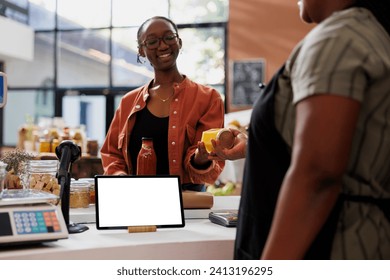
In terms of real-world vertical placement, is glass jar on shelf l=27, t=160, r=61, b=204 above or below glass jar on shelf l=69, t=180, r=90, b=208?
above

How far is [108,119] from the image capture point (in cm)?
1008

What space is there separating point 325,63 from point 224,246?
723mm

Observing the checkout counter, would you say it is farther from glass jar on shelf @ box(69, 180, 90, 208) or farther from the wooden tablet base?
glass jar on shelf @ box(69, 180, 90, 208)

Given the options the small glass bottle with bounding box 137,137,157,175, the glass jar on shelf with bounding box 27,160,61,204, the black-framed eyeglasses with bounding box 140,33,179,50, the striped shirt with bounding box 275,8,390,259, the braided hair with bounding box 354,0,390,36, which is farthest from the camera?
the black-framed eyeglasses with bounding box 140,33,179,50

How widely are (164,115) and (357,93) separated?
1651 mm

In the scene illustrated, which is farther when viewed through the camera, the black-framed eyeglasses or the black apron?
the black-framed eyeglasses

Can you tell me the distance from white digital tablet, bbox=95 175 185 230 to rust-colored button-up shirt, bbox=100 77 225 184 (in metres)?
0.72

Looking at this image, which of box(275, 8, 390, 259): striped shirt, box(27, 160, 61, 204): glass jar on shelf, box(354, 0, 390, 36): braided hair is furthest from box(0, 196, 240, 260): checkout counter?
box(354, 0, 390, 36): braided hair

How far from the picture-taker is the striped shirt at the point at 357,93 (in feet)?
3.28

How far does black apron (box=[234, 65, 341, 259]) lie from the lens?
3.61 feet

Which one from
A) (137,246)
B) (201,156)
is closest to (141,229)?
(137,246)

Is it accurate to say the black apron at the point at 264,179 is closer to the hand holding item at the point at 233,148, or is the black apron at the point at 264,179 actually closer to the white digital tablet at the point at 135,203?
the white digital tablet at the point at 135,203

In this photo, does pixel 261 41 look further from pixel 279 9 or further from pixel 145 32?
pixel 145 32
